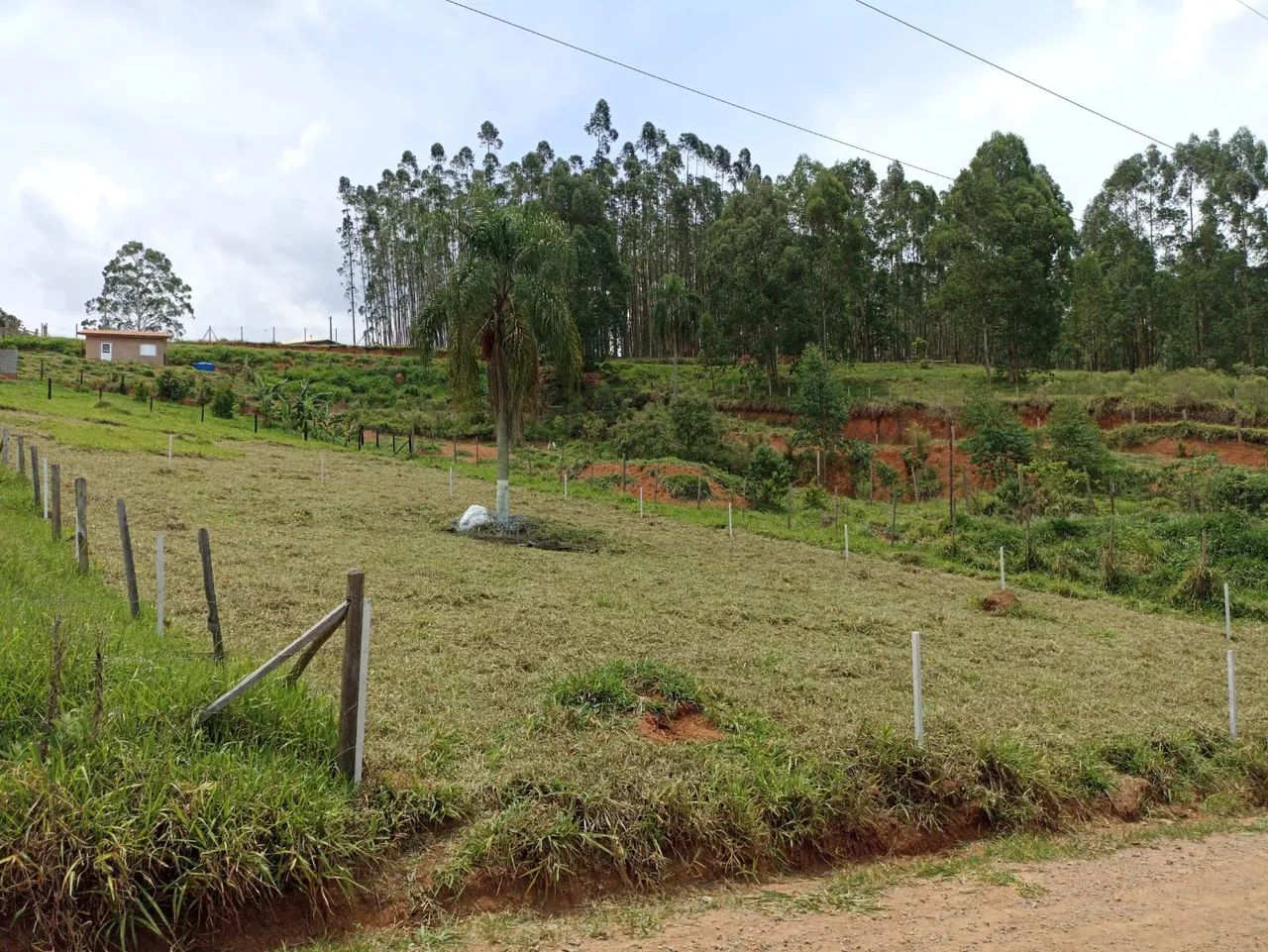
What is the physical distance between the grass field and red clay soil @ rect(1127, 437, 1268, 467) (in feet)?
71.1

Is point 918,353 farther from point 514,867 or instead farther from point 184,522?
point 514,867

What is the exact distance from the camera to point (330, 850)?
16.0 ft

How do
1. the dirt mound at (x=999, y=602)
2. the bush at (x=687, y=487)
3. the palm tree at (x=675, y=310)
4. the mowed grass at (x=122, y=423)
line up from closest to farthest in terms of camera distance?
the dirt mound at (x=999, y=602), the mowed grass at (x=122, y=423), the bush at (x=687, y=487), the palm tree at (x=675, y=310)

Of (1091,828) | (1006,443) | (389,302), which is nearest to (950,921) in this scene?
(1091,828)

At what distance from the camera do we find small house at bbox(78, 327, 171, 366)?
55719mm

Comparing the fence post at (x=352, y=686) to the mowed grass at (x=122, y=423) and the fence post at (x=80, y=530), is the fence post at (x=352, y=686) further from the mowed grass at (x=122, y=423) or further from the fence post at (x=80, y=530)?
the mowed grass at (x=122, y=423)

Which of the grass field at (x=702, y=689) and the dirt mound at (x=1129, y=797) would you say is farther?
the dirt mound at (x=1129, y=797)

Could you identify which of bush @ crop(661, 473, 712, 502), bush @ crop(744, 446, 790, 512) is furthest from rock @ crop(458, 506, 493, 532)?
bush @ crop(744, 446, 790, 512)

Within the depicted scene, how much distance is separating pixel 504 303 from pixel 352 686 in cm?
1584

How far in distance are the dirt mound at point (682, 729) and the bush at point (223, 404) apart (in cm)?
4116

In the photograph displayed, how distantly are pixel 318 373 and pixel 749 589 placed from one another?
4910cm

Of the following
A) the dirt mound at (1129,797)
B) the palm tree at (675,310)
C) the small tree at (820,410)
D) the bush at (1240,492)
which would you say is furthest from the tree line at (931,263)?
the dirt mound at (1129,797)

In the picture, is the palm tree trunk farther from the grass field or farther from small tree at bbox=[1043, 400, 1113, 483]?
small tree at bbox=[1043, 400, 1113, 483]

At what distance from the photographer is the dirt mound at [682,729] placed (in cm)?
702
